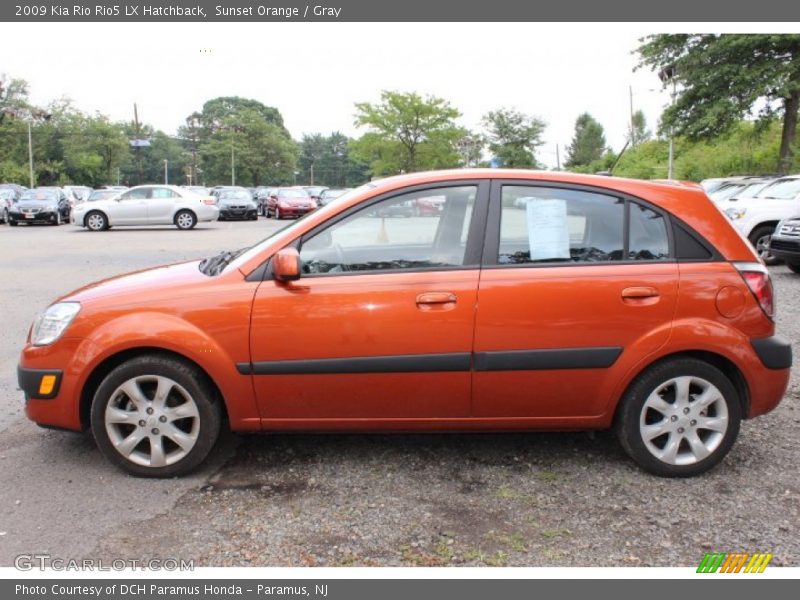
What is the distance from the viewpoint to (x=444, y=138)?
1708 inches

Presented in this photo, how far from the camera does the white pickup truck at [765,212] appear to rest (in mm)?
11430

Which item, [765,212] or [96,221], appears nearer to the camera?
[765,212]

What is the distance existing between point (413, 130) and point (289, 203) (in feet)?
51.4

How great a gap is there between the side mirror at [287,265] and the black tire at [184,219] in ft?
66.4

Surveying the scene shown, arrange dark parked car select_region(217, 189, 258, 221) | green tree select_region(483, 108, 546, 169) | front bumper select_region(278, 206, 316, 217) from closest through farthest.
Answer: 1. dark parked car select_region(217, 189, 258, 221)
2. front bumper select_region(278, 206, 316, 217)
3. green tree select_region(483, 108, 546, 169)

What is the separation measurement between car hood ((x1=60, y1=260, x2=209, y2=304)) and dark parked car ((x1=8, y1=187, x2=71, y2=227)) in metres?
24.0

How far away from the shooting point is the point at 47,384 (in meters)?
3.61

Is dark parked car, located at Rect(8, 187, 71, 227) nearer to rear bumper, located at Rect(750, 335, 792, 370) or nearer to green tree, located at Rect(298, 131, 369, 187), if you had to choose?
rear bumper, located at Rect(750, 335, 792, 370)

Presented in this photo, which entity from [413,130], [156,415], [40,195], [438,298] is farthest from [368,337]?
[413,130]

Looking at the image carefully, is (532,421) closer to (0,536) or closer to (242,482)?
(242,482)

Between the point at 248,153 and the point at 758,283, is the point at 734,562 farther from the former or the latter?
the point at 248,153

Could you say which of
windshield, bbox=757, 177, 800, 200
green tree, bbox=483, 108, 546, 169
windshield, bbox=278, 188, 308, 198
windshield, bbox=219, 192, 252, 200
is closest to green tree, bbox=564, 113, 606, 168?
green tree, bbox=483, 108, 546, 169

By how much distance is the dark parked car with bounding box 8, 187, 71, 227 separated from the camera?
2481cm

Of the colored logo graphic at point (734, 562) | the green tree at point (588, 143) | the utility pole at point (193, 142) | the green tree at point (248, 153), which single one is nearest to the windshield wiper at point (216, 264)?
the colored logo graphic at point (734, 562)
